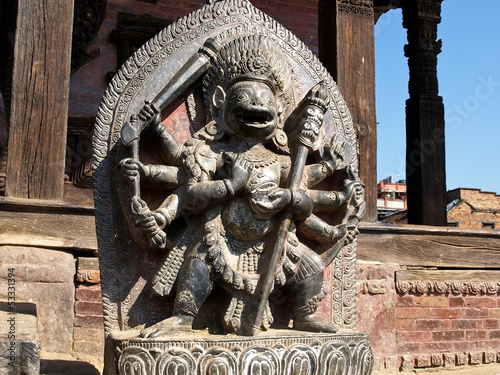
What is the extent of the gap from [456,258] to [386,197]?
59.6 ft

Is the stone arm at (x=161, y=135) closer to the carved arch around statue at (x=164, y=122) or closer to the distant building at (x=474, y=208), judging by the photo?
the carved arch around statue at (x=164, y=122)

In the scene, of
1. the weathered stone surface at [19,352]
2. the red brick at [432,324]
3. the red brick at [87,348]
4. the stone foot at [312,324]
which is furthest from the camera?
the red brick at [432,324]

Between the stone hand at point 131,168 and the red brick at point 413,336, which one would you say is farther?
the red brick at point 413,336

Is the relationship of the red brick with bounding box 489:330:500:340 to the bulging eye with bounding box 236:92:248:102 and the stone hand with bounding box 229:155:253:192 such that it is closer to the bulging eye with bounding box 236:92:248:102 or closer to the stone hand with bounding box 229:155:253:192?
the stone hand with bounding box 229:155:253:192

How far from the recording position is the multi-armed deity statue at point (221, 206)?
9.96 feet

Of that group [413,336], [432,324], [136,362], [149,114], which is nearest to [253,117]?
[149,114]

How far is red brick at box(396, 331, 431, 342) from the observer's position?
5.24 meters

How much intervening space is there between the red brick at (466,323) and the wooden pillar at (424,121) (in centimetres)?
126

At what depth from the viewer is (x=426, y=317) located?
538 centimetres

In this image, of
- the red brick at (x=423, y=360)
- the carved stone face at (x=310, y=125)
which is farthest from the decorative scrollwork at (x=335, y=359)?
the red brick at (x=423, y=360)

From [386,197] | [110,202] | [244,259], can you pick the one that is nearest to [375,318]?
[244,259]

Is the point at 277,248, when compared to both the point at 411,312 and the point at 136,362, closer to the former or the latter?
the point at 136,362

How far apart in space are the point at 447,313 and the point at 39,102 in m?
3.85

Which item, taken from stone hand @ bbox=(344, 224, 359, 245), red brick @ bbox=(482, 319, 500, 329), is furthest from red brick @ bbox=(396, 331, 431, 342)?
stone hand @ bbox=(344, 224, 359, 245)
